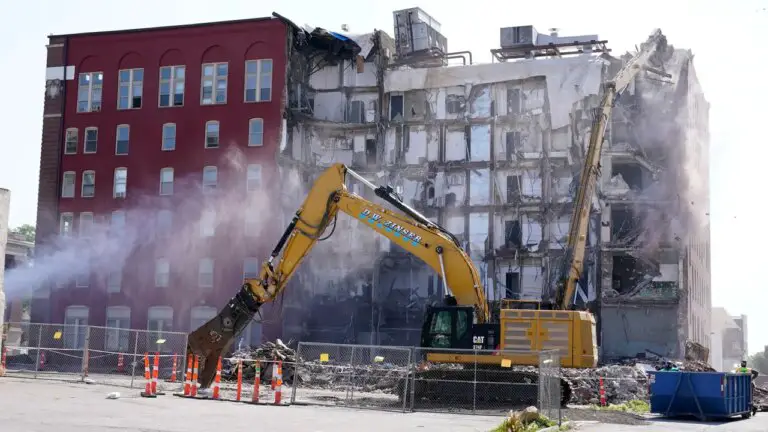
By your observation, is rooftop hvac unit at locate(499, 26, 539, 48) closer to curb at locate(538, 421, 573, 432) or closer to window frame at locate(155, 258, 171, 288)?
window frame at locate(155, 258, 171, 288)

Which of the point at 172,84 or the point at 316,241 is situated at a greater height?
the point at 172,84

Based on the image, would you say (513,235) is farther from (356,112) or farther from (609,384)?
(609,384)

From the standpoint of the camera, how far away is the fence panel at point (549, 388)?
2475cm

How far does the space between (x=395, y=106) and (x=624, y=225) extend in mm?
16045

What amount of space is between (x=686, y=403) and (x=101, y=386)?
18.4 meters

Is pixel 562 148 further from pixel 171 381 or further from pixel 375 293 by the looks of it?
pixel 171 381

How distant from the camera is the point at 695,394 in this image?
30.2 metres

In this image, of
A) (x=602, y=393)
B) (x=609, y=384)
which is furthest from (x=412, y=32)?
(x=602, y=393)

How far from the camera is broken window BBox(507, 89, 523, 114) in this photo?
60.4m

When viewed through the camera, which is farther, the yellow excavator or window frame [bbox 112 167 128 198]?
window frame [bbox 112 167 128 198]

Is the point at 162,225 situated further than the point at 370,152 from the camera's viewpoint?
No

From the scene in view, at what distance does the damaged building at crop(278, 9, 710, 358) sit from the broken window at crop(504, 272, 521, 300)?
63 millimetres

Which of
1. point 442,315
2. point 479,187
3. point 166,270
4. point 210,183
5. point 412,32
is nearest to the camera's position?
point 442,315

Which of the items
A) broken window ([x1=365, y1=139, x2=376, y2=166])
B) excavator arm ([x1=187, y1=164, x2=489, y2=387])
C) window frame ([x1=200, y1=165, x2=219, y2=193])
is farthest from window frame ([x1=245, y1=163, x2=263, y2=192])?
excavator arm ([x1=187, y1=164, x2=489, y2=387])
